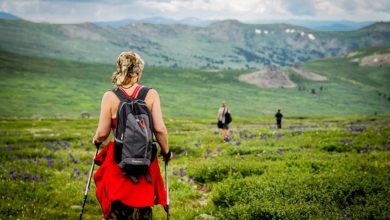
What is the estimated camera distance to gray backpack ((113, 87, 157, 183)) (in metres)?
5.81

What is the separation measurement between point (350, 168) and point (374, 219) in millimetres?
5776

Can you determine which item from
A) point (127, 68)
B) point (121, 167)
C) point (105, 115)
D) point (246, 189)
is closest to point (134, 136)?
point (121, 167)

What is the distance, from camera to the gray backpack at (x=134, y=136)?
19.1ft

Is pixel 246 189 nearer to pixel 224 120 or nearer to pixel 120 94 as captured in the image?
pixel 120 94

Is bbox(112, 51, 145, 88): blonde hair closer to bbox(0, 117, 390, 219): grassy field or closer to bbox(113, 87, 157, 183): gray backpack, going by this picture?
bbox(113, 87, 157, 183): gray backpack

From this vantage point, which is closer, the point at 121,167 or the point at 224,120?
the point at 121,167

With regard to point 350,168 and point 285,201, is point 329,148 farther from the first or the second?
point 285,201

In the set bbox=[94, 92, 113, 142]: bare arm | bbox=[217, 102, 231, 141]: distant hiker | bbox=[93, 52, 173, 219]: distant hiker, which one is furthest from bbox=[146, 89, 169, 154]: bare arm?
bbox=[217, 102, 231, 141]: distant hiker

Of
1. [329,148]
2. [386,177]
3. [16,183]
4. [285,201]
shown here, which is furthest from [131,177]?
[329,148]

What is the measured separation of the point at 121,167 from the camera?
19.2 feet

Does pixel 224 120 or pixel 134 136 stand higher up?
pixel 134 136

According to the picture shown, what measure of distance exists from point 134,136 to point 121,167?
540mm

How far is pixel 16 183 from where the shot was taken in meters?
13.0

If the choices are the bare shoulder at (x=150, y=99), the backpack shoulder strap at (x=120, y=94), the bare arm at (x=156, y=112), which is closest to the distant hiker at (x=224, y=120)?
the bare arm at (x=156, y=112)
